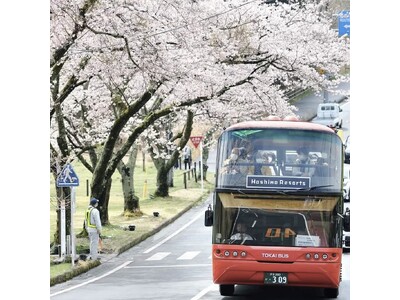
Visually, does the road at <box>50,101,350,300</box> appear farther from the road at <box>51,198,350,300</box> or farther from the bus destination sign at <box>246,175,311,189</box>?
the bus destination sign at <box>246,175,311,189</box>

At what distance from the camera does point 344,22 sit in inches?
611

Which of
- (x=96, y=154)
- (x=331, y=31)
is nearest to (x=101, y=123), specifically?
(x=96, y=154)

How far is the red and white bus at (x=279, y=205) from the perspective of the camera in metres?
13.3

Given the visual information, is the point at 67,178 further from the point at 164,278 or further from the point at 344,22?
the point at 344,22

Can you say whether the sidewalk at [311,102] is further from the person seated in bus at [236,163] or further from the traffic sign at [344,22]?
the person seated in bus at [236,163]

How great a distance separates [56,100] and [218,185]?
6.38 m

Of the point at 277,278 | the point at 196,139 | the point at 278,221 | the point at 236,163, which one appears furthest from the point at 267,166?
the point at 196,139

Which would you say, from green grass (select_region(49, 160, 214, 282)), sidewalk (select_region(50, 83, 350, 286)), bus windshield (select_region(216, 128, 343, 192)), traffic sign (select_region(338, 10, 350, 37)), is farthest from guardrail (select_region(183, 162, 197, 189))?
bus windshield (select_region(216, 128, 343, 192))

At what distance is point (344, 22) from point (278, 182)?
350 centimetres

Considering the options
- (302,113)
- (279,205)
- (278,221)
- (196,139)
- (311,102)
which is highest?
(311,102)

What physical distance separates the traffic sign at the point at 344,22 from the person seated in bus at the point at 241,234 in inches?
144

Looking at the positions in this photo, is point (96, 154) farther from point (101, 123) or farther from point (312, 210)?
point (312, 210)

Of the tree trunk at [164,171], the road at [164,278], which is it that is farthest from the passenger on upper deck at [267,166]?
the tree trunk at [164,171]

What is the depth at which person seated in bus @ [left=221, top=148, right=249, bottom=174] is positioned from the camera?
13.3 meters
